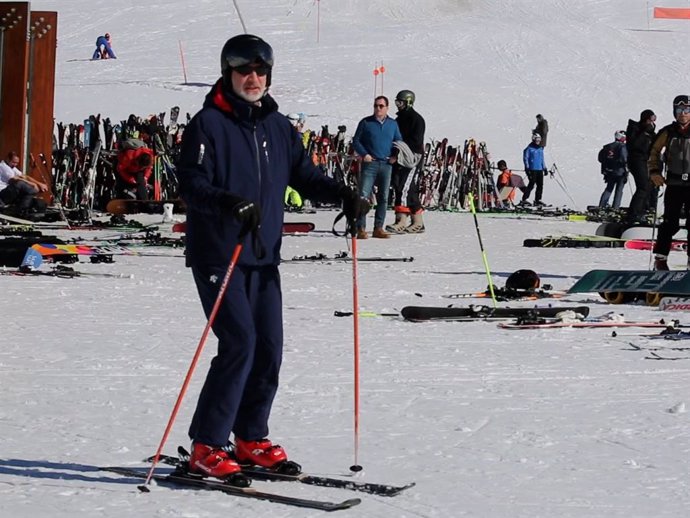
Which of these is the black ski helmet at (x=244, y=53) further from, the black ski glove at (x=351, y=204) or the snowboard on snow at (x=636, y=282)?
the snowboard on snow at (x=636, y=282)

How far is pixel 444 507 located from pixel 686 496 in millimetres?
819

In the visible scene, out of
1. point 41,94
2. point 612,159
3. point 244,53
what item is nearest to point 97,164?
point 41,94

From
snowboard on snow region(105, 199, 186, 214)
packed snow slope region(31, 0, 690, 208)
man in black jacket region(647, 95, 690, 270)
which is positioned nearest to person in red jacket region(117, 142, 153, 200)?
snowboard on snow region(105, 199, 186, 214)

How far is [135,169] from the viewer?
22.0m

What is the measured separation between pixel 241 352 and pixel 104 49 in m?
46.8

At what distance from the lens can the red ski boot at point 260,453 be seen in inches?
209

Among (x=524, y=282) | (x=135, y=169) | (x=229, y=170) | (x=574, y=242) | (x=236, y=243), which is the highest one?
(x=135, y=169)

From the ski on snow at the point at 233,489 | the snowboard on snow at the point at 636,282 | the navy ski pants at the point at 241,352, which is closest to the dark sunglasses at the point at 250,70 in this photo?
the navy ski pants at the point at 241,352

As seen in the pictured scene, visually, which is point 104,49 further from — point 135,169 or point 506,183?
point 135,169

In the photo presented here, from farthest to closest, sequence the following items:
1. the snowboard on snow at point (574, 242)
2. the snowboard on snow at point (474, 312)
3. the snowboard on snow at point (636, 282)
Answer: the snowboard on snow at point (574, 242)
the snowboard on snow at point (636, 282)
the snowboard on snow at point (474, 312)

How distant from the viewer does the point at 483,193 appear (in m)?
28.9

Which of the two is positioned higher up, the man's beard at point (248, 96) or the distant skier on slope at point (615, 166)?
the distant skier on slope at point (615, 166)

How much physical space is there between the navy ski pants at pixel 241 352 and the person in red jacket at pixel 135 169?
16.7m

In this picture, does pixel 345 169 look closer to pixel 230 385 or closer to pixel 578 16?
pixel 230 385
